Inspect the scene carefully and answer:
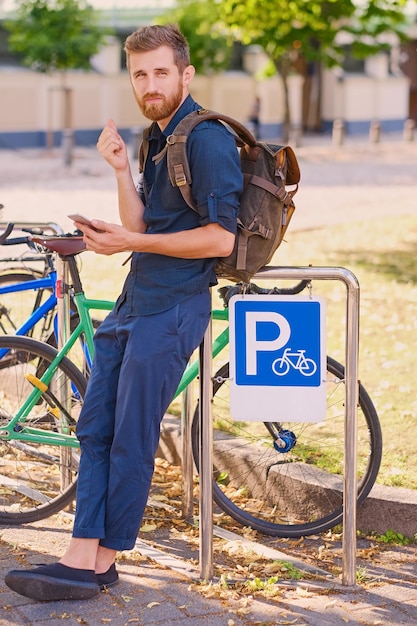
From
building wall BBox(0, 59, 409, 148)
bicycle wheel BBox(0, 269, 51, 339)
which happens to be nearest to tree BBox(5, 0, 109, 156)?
building wall BBox(0, 59, 409, 148)

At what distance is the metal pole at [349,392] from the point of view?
13.8 ft

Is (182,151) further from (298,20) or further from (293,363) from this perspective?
(298,20)

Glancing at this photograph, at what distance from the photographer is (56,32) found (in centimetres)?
3275

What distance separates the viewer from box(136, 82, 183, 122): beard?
401 cm

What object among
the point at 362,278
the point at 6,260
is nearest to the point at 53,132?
the point at 362,278

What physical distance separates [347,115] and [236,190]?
46580mm

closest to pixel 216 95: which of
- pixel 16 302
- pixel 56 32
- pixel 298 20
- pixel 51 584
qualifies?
pixel 56 32

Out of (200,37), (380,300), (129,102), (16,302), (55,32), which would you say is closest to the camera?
(16,302)

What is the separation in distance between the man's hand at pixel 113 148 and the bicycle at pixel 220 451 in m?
0.67

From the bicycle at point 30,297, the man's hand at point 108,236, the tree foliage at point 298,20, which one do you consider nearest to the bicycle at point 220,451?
the bicycle at point 30,297

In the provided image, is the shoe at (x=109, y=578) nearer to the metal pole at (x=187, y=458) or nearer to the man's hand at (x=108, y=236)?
the metal pole at (x=187, y=458)

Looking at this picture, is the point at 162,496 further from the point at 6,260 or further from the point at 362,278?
the point at 362,278

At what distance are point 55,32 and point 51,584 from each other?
30.3m

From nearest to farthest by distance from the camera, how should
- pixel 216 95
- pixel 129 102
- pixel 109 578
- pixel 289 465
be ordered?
pixel 109 578 → pixel 289 465 → pixel 129 102 → pixel 216 95
